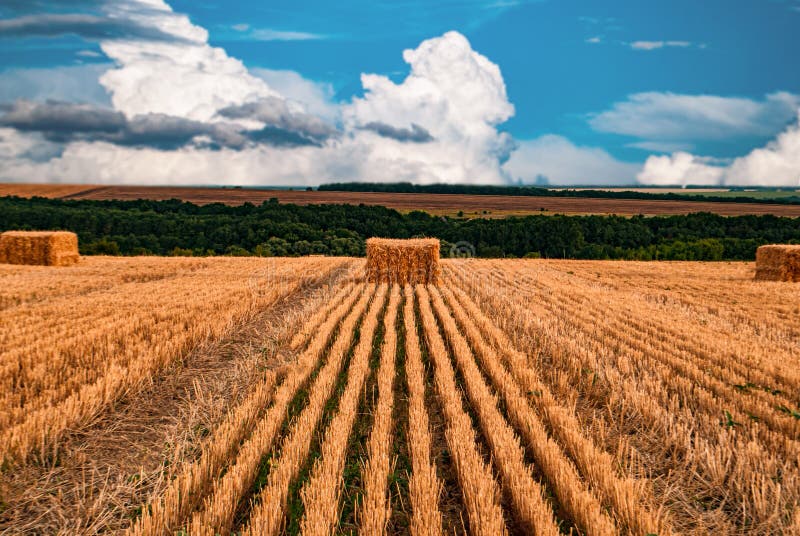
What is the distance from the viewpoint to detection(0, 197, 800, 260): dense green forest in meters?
56.1

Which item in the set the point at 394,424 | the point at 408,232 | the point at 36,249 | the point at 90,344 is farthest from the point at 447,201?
the point at 394,424

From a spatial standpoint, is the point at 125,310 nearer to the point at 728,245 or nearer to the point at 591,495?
the point at 591,495

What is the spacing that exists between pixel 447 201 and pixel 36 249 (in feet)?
237

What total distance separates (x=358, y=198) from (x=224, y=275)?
71.3m

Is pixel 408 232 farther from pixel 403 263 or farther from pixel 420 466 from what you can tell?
pixel 420 466

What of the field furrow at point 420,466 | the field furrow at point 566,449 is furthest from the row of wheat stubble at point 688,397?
the field furrow at point 420,466

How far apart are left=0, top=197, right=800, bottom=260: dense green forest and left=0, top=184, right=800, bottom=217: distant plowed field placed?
830 cm

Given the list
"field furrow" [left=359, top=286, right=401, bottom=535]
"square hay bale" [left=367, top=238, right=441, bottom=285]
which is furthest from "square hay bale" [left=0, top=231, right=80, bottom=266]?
"field furrow" [left=359, top=286, right=401, bottom=535]

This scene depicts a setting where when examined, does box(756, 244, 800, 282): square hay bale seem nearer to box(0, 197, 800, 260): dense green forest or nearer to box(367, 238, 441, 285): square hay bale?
box(367, 238, 441, 285): square hay bale

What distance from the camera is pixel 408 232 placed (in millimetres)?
64562

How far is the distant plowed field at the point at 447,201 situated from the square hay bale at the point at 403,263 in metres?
54.8

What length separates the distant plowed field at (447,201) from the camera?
7700 cm

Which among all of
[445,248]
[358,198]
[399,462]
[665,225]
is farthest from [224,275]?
[358,198]

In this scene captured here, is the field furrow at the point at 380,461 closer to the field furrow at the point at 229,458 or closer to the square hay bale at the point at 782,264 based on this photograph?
the field furrow at the point at 229,458
